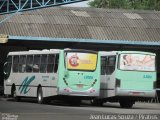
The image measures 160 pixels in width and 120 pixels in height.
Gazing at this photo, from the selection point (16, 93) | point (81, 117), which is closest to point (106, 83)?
point (16, 93)

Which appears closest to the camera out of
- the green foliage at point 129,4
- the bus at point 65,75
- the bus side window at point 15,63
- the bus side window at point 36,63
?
the bus at point 65,75

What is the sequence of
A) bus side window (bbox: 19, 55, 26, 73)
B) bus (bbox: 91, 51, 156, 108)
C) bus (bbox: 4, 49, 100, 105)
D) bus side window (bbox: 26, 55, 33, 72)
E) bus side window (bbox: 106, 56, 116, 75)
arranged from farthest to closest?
bus side window (bbox: 19, 55, 26, 73)
bus side window (bbox: 26, 55, 33, 72)
bus side window (bbox: 106, 56, 116, 75)
bus (bbox: 91, 51, 156, 108)
bus (bbox: 4, 49, 100, 105)

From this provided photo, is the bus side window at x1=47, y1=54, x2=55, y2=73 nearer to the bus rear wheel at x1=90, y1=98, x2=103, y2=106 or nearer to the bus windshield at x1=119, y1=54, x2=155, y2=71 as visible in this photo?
the bus rear wheel at x1=90, y1=98, x2=103, y2=106

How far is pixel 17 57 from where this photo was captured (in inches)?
1350

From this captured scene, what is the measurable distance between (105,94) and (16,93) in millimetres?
5565

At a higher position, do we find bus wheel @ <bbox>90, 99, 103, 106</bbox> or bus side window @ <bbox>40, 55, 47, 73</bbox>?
bus side window @ <bbox>40, 55, 47, 73</bbox>

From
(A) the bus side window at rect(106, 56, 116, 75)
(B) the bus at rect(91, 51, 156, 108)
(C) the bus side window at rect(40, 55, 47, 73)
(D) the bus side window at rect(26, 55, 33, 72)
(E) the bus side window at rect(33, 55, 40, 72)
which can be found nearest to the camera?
(B) the bus at rect(91, 51, 156, 108)

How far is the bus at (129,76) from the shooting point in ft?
98.9

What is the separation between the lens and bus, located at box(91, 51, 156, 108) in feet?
98.9

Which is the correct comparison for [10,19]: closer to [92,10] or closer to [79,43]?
[79,43]

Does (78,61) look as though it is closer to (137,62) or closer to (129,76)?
(129,76)

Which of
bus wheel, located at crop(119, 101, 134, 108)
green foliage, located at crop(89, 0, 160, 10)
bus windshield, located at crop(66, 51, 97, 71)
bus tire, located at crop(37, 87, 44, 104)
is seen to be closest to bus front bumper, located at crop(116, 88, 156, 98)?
bus wheel, located at crop(119, 101, 134, 108)

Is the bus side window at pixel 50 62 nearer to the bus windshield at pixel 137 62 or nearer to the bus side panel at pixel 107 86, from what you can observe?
the bus side panel at pixel 107 86

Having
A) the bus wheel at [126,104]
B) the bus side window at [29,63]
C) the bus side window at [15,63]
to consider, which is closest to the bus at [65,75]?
the bus side window at [29,63]
